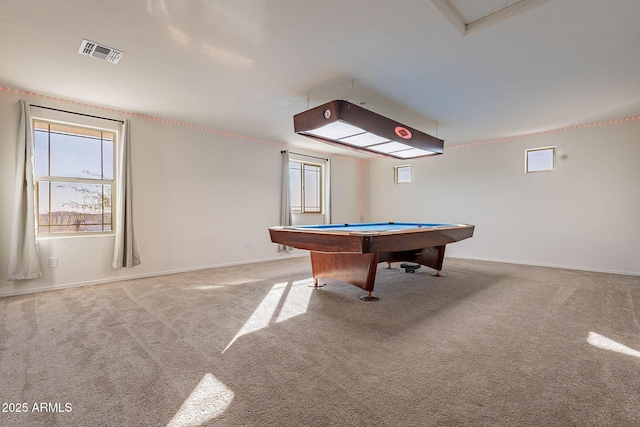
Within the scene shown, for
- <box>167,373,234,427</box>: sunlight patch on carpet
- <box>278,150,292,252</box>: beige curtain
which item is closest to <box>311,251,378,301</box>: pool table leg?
<box>167,373,234,427</box>: sunlight patch on carpet

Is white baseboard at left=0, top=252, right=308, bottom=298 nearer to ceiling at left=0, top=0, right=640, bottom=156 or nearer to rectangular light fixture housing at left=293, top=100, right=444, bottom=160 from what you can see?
ceiling at left=0, top=0, right=640, bottom=156

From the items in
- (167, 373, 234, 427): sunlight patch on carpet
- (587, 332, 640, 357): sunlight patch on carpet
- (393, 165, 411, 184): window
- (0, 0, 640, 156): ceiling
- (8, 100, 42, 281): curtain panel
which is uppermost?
(0, 0, 640, 156): ceiling

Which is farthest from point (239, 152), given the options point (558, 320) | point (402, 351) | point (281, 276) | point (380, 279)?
point (558, 320)

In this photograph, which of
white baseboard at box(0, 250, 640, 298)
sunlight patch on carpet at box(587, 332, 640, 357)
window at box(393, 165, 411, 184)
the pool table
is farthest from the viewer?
window at box(393, 165, 411, 184)

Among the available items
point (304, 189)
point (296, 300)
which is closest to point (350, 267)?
point (296, 300)

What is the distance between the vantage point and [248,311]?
2848 millimetres

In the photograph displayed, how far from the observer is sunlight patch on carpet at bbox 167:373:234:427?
1.34 meters

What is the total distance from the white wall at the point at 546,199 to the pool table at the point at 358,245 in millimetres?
2085

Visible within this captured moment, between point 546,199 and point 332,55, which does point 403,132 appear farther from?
point 546,199

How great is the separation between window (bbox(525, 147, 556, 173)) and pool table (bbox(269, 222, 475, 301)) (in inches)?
95.4

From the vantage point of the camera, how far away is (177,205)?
15.8ft

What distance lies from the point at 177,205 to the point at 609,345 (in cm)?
536

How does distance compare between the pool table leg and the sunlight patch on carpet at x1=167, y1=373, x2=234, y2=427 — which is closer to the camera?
the sunlight patch on carpet at x1=167, y1=373, x2=234, y2=427

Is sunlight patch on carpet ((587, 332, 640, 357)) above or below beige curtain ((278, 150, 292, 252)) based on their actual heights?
below
